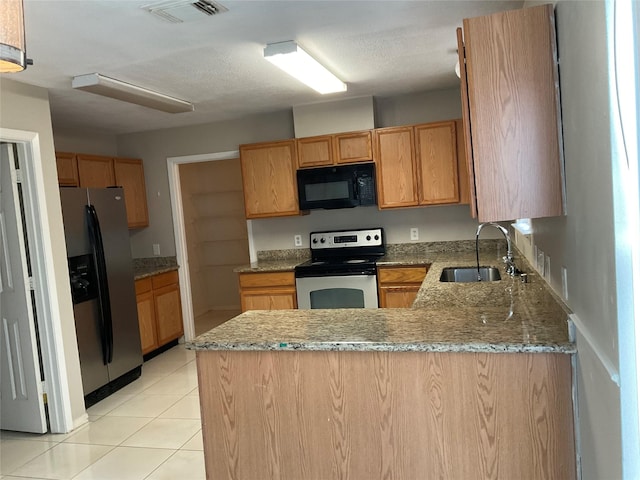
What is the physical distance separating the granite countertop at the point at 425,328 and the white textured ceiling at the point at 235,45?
56.8 inches

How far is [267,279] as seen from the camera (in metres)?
4.52

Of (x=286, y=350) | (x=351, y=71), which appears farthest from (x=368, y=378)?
(x=351, y=71)

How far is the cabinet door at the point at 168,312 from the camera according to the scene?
5031mm

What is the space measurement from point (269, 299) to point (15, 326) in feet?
6.62

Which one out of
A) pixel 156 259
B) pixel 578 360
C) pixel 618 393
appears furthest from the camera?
pixel 156 259

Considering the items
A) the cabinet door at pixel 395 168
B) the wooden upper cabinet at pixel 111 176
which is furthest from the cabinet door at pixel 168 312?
the cabinet door at pixel 395 168

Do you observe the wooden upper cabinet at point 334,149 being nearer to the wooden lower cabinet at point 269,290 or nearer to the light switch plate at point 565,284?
the wooden lower cabinet at point 269,290

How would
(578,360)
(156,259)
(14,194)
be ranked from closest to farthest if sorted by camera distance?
(578,360), (14,194), (156,259)

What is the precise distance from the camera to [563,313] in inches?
69.3

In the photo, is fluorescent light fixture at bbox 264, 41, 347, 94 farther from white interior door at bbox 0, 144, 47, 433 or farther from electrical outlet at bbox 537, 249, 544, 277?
white interior door at bbox 0, 144, 47, 433

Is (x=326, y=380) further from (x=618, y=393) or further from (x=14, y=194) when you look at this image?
(x=14, y=194)

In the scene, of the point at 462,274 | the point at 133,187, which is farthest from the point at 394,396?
the point at 133,187

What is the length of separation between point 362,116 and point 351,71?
0.95m

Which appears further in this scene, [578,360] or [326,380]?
[326,380]
